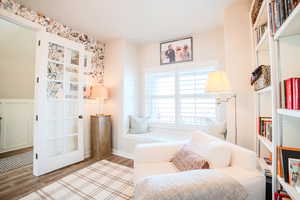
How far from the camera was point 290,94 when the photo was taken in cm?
85

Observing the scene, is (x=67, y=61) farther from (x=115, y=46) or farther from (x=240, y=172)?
(x=240, y=172)

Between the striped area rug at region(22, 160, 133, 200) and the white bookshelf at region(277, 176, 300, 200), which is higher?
the white bookshelf at region(277, 176, 300, 200)

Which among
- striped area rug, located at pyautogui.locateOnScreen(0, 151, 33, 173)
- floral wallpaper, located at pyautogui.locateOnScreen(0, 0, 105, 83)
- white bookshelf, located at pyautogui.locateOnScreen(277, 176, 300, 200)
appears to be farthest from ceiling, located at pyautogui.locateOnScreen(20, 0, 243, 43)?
striped area rug, located at pyautogui.locateOnScreen(0, 151, 33, 173)

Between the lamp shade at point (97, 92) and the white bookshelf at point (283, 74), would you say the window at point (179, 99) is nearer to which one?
the lamp shade at point (97, 92)

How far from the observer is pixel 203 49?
2.82 m

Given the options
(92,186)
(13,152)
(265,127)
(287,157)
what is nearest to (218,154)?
(287,157)

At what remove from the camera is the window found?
2.85 m

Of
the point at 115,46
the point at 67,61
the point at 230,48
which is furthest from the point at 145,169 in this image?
the point at 115,46

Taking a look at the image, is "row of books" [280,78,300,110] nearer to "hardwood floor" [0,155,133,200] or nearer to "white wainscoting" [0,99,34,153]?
"hardwood floor" [0,155,133,200]

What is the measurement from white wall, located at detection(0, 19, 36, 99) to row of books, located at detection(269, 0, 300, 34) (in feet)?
13.5

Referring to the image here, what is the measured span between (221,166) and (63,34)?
10.4ft

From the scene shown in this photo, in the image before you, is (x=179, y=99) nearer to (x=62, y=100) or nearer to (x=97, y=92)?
(x=97, y=92)

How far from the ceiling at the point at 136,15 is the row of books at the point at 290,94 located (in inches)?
64.5

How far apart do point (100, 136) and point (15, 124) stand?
2.20m
